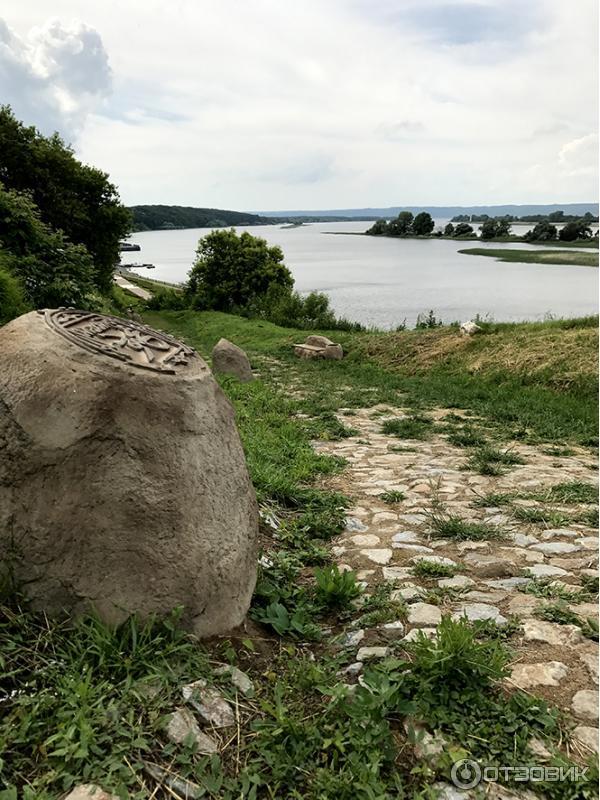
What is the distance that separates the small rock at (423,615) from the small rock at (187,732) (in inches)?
50.5

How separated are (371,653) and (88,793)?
1.38 metres

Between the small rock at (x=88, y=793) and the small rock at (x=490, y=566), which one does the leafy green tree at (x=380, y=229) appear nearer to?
the small rock at (x=490, y=566)

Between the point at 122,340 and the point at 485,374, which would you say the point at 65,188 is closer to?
the point at 485,374

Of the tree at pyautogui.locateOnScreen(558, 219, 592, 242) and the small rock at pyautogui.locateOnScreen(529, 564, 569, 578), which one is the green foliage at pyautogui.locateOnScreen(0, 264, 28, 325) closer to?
the small rock at pyautogui.locateOnScreen(529, 564, 569, 578)

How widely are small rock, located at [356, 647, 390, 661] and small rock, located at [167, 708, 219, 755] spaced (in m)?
0.85

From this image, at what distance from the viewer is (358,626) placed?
3.10 meters

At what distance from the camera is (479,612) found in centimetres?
320

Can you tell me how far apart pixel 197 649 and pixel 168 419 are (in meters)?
1.05

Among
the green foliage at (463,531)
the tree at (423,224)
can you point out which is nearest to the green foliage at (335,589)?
the green foliage at (463,531)

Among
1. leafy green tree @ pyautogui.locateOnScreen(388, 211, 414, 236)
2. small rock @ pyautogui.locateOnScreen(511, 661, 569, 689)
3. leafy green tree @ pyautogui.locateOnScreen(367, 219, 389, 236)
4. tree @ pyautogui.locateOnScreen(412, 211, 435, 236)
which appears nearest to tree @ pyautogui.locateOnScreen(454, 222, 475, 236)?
tree @ pyautogui.locateOnScreen(412, 211, 435, 236)

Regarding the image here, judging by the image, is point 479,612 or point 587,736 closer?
point 587,736

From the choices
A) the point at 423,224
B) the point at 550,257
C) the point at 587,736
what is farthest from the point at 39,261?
the point at 423,224

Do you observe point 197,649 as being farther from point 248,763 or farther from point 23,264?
point 23,264

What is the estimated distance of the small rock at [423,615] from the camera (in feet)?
10.2
